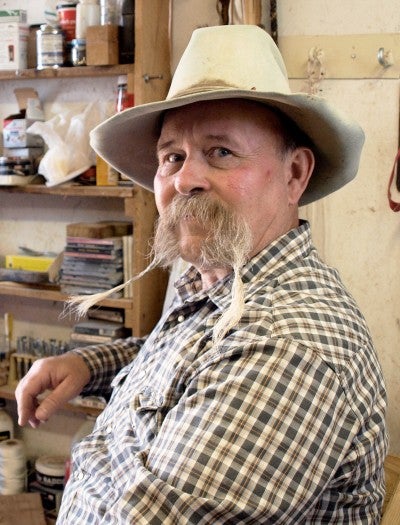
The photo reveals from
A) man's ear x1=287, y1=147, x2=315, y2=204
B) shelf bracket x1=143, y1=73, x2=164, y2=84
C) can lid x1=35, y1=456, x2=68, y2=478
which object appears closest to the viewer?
man's ear x1=287, y1=147, x2=315, y2=204

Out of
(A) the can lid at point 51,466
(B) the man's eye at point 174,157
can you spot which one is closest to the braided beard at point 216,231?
(B) the man's eye at point 174,157

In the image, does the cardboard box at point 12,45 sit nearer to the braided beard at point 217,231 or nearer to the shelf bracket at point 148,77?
the shelf bracket at point 148,77

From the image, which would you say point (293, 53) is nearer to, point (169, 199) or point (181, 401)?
point (169, 199)

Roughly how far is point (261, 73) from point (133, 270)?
99cm

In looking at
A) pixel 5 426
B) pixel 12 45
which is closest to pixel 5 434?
pixel 5 426

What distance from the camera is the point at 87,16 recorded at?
6.68 feet

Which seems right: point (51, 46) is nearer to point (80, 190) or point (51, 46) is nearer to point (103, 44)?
point (103, 44)

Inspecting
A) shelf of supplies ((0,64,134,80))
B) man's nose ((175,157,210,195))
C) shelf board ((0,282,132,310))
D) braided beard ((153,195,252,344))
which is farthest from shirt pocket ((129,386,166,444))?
shelf of supplies ((0,64,134,80))

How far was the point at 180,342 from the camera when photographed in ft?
3.74

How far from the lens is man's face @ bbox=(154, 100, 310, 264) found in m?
1.15

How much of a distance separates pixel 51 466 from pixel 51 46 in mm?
1407

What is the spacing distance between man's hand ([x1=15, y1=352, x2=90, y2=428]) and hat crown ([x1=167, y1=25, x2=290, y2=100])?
23.2 inches

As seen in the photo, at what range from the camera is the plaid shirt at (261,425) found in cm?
85

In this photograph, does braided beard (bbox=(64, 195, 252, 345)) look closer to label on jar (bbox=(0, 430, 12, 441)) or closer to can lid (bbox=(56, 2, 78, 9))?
can lid (bbox=(56, 2, 78, 9))
